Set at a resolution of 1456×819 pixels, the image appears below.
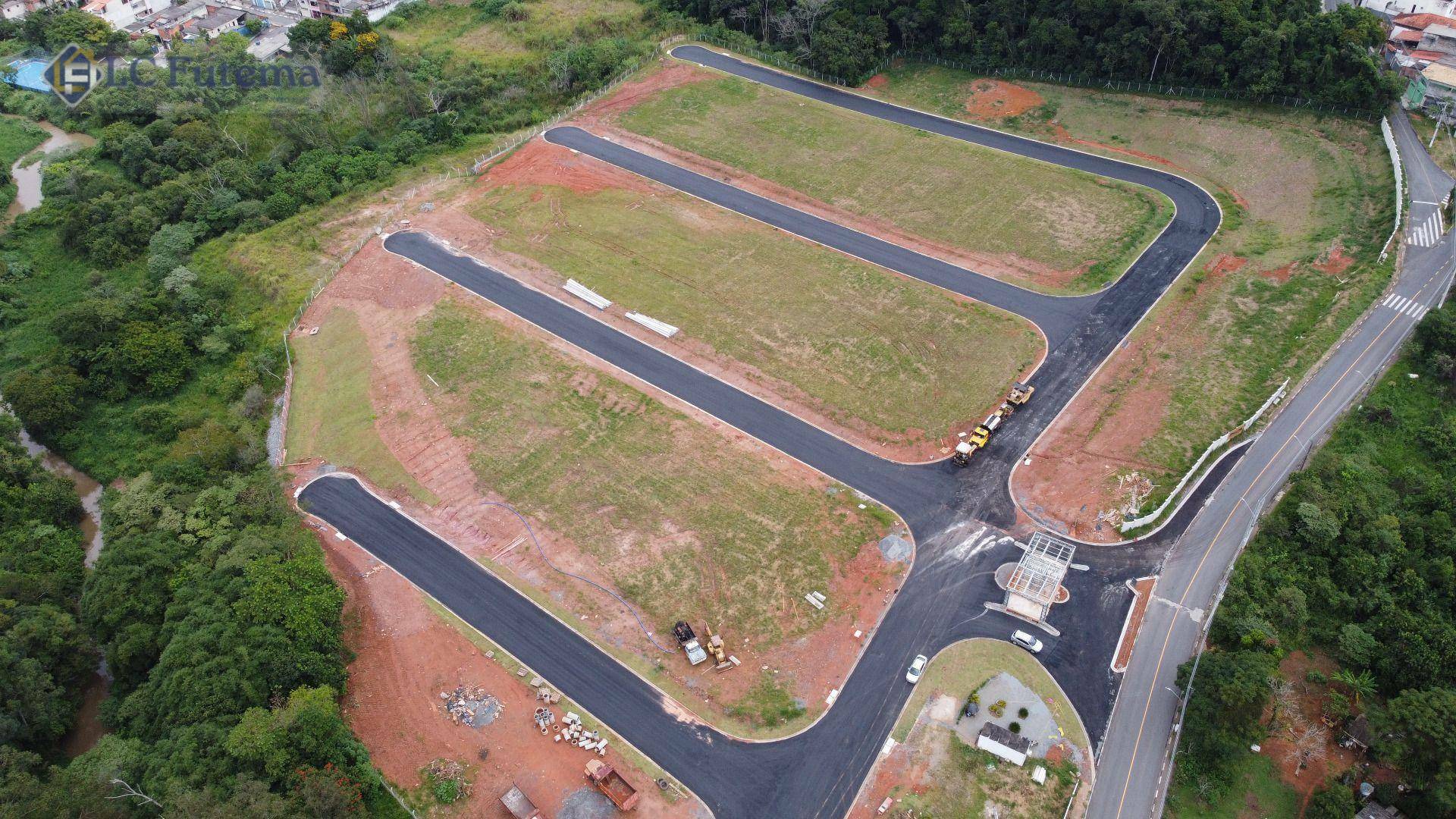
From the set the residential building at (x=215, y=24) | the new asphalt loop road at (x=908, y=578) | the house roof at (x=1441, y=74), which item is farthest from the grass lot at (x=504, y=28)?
the house roof at (x=1441, y=74)

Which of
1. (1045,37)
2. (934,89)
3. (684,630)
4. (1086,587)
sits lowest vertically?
(684,630)

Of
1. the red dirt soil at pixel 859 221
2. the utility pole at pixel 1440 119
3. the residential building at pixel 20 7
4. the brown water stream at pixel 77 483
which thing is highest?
the utility pole at pixel 1440 119

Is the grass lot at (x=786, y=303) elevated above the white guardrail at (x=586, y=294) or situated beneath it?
elevated above

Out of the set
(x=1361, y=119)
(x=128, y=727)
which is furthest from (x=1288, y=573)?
(x=128, y=727)

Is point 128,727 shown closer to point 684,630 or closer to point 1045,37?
point 684,630

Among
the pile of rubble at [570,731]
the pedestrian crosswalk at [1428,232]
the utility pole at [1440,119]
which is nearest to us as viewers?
the pile of rubble at [570,731]

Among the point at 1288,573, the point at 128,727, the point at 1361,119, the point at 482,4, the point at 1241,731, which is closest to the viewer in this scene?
the point at 1241,731

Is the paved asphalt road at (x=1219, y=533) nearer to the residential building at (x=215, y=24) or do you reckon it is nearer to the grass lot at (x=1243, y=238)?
the grass lot at (x=1243, y=238)
